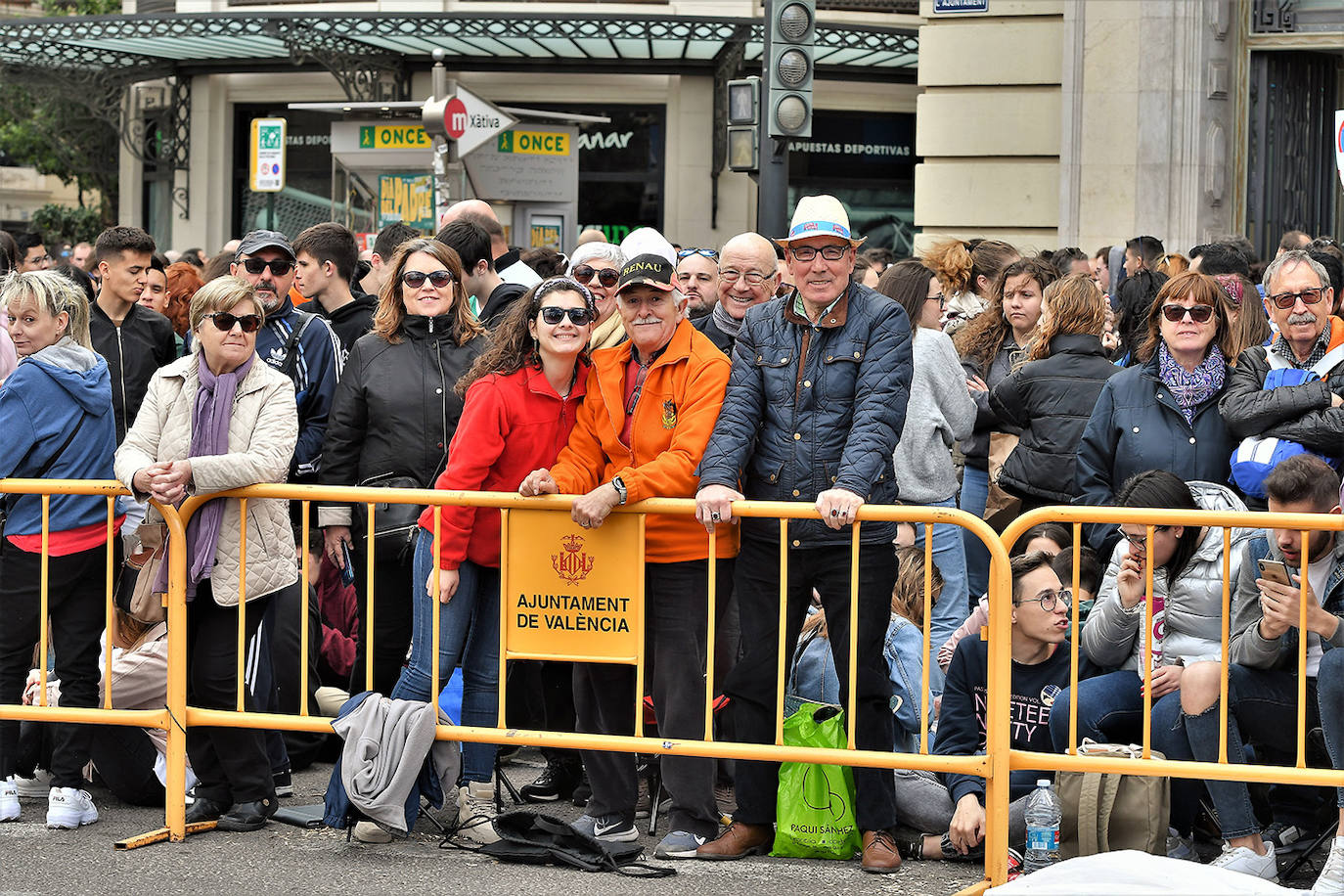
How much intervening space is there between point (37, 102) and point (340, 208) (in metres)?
8.42

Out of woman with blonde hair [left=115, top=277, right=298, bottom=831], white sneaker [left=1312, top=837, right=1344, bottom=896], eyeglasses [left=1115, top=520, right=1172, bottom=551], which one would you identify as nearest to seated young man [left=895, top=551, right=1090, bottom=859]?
eyeglasses [left=1115, top=520, right=1172, bottom=551]

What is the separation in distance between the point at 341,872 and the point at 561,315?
2.14 meters

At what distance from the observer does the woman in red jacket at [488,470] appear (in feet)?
20.5

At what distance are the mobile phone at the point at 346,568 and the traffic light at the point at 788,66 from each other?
5.48m

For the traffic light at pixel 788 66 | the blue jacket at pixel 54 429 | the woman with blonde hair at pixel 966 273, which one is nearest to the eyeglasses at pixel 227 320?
the blue jacket at pixel 54 429

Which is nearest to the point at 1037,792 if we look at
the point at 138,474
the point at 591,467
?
the point at 591,467

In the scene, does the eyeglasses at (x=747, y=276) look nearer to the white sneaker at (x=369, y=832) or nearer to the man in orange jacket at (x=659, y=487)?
the man in orange jacket at (x=659, y=487)

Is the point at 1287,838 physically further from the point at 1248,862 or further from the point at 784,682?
the point at 784,682

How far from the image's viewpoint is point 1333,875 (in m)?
5.45

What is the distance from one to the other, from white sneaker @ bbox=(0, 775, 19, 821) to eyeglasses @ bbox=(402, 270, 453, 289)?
8.23ft

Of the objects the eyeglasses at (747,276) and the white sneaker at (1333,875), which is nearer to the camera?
the white sneaker at (1333,875)

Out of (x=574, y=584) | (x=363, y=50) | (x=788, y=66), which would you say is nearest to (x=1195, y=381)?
(x=574, y=584)

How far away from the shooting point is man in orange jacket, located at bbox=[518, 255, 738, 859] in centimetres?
608

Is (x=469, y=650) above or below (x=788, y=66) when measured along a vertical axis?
below
